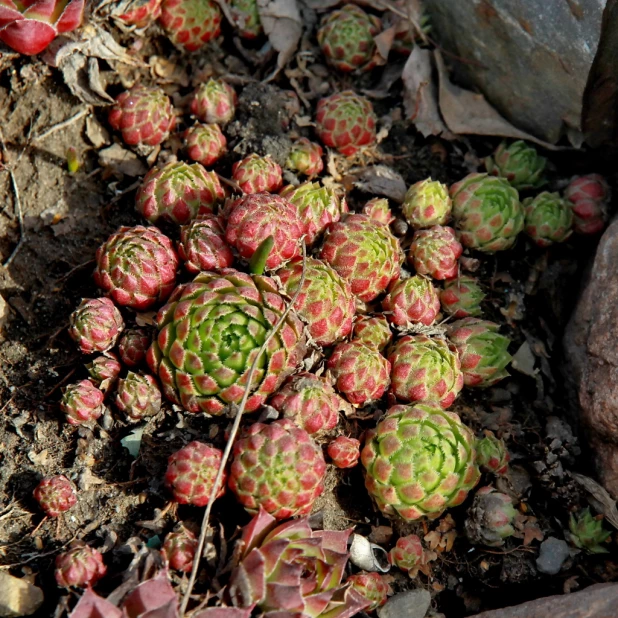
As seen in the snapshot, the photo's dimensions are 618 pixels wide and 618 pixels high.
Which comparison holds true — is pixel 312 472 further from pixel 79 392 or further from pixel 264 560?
pixel 79 392

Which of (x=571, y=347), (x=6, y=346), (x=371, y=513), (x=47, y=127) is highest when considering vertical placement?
(x=47, y=127)

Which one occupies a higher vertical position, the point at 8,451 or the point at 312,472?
the point at 312,472

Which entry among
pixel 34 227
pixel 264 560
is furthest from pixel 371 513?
pixel 34 227

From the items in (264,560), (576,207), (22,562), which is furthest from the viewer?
(576,207)

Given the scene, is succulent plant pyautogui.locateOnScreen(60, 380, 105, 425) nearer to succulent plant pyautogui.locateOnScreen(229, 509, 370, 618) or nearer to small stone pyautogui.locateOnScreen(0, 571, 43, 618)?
small stone pyautogui.locateOnScreen(0, 571, 43, 618)

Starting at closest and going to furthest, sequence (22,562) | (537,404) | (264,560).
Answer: (264,560), (22,562), (537,404)

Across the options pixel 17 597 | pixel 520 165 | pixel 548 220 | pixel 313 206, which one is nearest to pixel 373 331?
pixel 313 206

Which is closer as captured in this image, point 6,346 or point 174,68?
point 6,346
